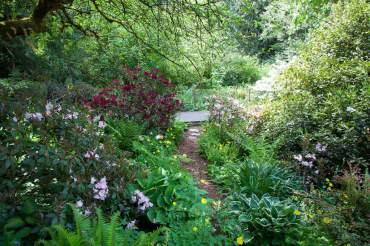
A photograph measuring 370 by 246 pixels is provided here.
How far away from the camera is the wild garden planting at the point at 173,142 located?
2480 millimetres

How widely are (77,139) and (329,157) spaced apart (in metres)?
3.47

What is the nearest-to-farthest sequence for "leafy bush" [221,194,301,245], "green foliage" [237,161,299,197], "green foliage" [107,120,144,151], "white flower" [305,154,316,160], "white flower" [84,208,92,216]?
"white flower" [84,208,92,216]
"leafy bush" [221,194,301,245]
"green foliage" [237,161,299,197]
"white flower" [305,154,316,160]
"green foliage" [107,120,144,151]

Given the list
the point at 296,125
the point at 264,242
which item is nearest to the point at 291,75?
the point at 296,125

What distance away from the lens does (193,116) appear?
852 centimetres

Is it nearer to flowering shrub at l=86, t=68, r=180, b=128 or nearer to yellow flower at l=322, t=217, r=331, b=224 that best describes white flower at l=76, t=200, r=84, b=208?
yellow flower at l=322, t=217, r=331, b=224

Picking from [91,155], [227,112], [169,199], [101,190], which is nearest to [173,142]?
[227,112]

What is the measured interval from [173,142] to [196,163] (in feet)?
2.08

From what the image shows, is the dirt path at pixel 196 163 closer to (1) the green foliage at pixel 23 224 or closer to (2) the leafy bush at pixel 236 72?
(1) the green foliage at pixel 23 224

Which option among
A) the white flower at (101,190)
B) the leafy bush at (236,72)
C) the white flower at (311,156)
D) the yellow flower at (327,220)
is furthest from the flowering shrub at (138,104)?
the leafy bush at (236,72)

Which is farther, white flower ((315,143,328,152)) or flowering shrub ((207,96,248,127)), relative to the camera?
flowering shrub ((207,96,248,127))

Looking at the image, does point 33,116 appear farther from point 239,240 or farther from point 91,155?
point 239,240

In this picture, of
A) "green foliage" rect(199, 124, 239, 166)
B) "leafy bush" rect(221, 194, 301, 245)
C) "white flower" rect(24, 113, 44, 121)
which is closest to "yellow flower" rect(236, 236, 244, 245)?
"leafy bush" rect(221, 194, 301, 245)

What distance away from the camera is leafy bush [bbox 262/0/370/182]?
15.5 feet

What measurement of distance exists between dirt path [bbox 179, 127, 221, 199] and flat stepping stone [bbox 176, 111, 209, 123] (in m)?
0.52
